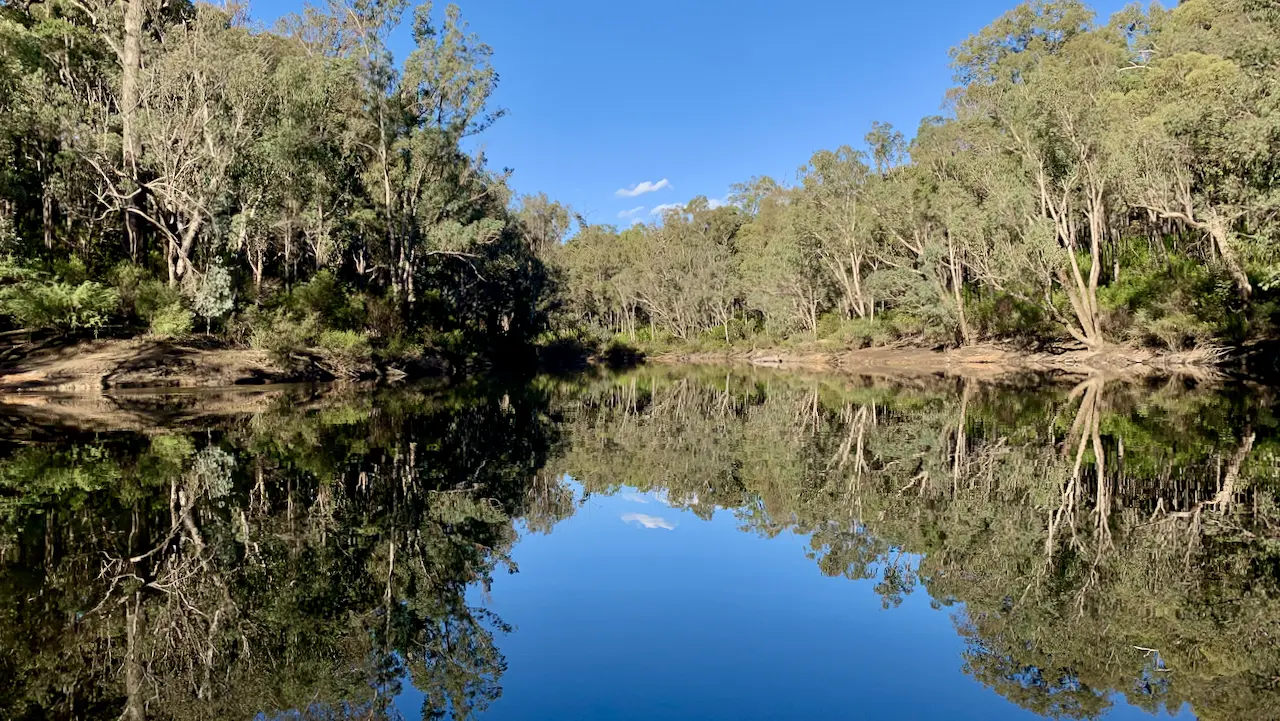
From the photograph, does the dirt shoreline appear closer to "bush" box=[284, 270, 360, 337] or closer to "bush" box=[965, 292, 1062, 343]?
"bush" box=[965, 292, 1062, 343]

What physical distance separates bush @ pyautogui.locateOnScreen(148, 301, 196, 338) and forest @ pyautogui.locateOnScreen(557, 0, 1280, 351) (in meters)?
33.0

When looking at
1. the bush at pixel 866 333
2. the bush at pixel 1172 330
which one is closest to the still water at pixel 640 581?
the bush at pixel 1172 330

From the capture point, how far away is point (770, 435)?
16.0 m

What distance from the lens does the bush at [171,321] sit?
25.3 meters

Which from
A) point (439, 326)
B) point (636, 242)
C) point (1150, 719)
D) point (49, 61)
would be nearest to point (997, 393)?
point (1150, 719)

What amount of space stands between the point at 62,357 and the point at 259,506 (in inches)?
834

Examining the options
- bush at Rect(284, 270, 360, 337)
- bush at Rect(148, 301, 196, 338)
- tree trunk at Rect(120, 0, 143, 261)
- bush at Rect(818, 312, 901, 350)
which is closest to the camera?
bush at Rect(148, 301, 196, 338)

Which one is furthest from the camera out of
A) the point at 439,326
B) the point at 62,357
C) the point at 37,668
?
the point at 439,326

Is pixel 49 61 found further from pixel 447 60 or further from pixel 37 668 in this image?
pixel 37 668

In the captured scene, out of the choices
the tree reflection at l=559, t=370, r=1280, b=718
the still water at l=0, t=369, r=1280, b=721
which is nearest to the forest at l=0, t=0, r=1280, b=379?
the tree reflection at l=559, t=370, r=1280, b=718

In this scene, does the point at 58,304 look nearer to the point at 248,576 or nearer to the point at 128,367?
the point at 128,367

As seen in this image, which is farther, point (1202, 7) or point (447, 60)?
point (1202, 7)

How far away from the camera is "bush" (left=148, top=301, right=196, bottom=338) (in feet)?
83.0

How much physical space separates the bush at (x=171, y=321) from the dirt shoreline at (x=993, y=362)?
110 ft
